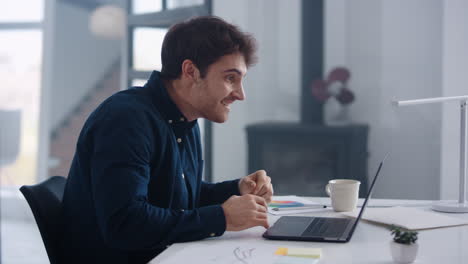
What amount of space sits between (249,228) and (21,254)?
10.1 feet

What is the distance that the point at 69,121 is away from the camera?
18.2 ft

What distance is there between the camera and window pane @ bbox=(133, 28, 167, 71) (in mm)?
4555

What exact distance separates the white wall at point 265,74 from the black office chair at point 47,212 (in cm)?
304

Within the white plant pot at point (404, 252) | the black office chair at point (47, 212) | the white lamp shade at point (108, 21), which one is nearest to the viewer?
the white plant pot at point (404, 252)

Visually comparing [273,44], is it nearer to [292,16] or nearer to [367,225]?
[292,16]

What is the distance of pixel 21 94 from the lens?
5.55 m

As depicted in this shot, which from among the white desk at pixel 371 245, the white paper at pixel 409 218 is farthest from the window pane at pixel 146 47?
the white desk at pixel 371 245

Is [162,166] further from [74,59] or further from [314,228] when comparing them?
[74,59]

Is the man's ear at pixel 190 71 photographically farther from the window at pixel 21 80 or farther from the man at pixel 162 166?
the window at pixel 21 80

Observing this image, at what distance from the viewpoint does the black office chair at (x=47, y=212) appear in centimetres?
128

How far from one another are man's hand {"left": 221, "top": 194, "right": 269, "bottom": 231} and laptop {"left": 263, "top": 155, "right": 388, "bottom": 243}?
0.13 feet

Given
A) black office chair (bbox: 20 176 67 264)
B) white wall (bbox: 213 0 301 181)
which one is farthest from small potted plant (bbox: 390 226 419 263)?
white wall (bbox: 213 0 301 181)

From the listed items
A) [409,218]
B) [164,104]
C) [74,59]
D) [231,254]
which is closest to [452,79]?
[409,218]

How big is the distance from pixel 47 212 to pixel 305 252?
2.12ft
